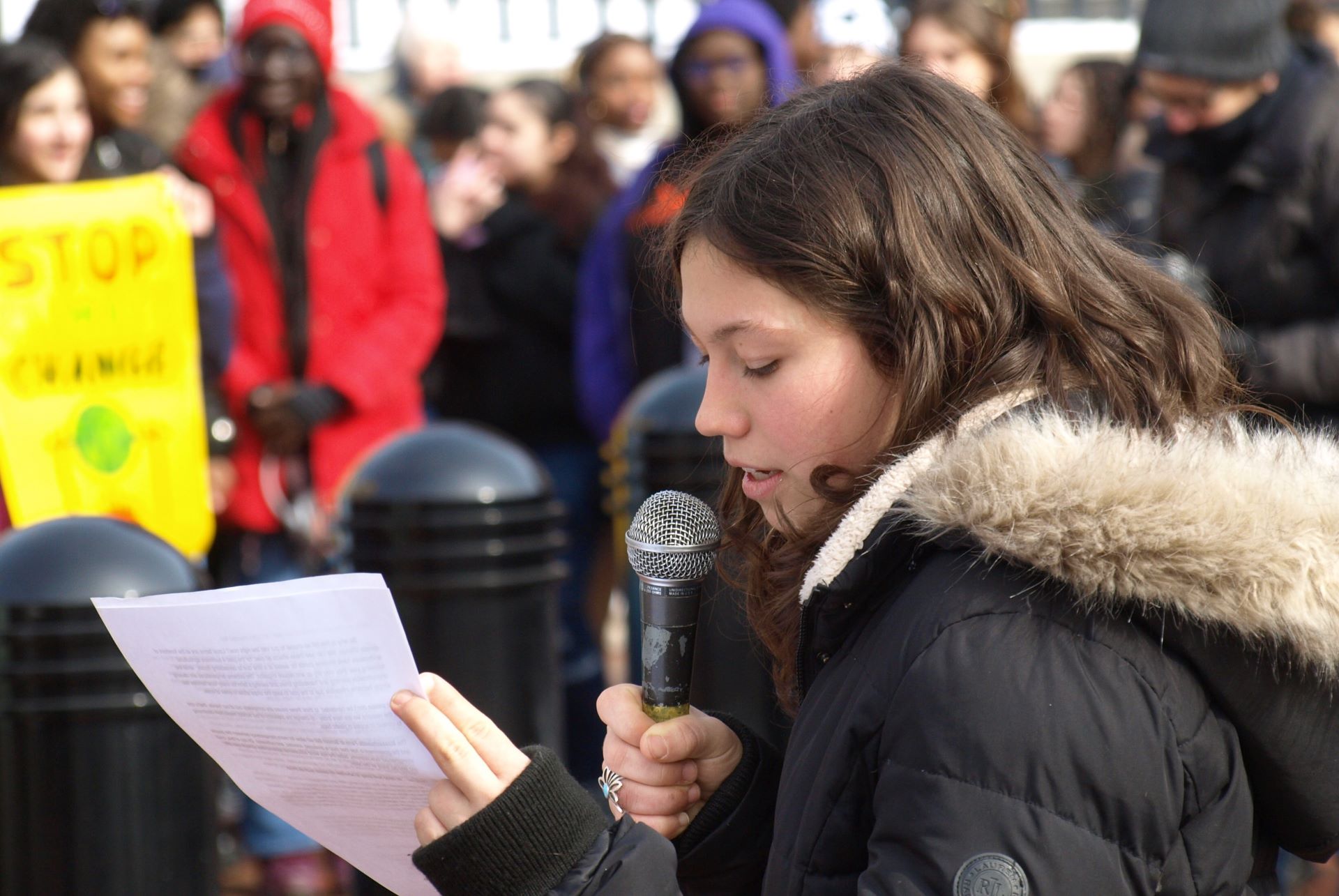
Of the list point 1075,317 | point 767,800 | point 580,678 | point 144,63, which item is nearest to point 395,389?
point 580,678

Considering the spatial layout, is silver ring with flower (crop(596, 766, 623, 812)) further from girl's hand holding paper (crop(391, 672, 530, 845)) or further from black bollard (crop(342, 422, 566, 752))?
black bollard (crop(342, 422, 566, 752))

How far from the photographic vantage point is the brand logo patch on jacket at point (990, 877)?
145cm

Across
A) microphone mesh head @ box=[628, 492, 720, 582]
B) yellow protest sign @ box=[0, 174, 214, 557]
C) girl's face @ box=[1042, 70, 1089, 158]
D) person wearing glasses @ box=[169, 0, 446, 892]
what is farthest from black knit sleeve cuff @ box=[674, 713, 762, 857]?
girl's face @ box=[1042, 70, 1089, 158]

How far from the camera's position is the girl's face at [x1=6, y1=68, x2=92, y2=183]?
4.82m

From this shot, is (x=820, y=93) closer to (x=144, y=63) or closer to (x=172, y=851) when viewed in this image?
(x=172, y=851)

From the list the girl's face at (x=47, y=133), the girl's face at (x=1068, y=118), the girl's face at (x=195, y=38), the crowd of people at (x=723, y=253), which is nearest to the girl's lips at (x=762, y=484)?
the crowd of people at (x=723, y=253)

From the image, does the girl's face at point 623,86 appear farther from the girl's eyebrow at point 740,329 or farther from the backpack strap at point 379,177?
the girl's eyebrow at point 740,329

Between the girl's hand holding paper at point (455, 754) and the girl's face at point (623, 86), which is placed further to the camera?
the girl's face at point (623, 86)

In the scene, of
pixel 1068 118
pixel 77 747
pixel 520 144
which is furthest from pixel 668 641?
pixel 520 144

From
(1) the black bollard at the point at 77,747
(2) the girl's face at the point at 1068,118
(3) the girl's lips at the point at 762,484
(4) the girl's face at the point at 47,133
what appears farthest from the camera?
(2) the girl's face at the point at 1068,118

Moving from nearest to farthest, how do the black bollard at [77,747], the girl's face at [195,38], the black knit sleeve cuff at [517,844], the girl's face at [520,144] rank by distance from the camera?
1. the black knit sleeve cuff at [517,844]
2. the black bollard at [77,747]
3. the girl's face at [520,144]
4. the girl's face at [195,38]

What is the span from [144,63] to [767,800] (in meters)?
4.52

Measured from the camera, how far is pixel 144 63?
565cm

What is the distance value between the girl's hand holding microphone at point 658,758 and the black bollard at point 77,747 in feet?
3.95
